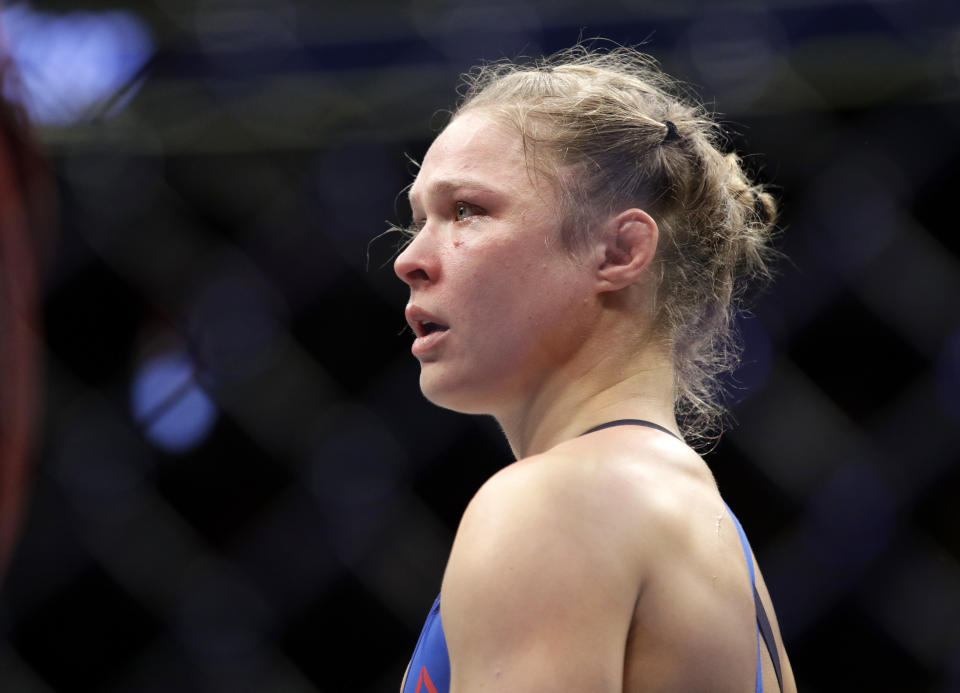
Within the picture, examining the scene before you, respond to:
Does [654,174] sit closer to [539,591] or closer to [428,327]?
[428,327]

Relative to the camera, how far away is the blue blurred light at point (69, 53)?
0.70m

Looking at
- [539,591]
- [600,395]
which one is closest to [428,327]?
[600,395]

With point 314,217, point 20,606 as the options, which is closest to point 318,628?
point 20,606

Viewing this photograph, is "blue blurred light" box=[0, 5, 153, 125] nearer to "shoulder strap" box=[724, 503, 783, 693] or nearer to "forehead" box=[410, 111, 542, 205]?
"forehead" box=[410, 111, 542, 205]

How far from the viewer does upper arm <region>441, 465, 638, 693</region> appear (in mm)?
445

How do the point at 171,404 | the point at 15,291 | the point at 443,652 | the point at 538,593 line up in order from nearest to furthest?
the point at 538,593 → the point at 443,652 → the point at 15,291 → the point at 171,404

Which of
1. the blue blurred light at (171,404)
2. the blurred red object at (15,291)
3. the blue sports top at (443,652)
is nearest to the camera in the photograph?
the blue sports top at (443,652)

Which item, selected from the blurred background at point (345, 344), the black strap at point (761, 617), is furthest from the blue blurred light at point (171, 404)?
the black strap at point (761, 617)

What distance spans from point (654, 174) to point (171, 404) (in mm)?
536

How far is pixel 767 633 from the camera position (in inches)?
22.3

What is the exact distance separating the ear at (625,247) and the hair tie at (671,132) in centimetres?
6

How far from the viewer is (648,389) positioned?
61 centimetres

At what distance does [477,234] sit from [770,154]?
0.46 m

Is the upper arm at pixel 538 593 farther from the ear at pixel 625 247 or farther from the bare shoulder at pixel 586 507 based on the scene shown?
the ear at pixel 625 247
